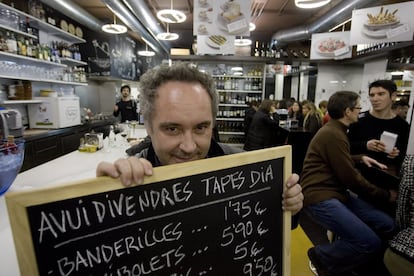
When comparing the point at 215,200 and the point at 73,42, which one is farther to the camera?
the point at 73,42

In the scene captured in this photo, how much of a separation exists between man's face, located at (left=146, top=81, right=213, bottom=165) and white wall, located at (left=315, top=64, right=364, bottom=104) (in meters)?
8.15

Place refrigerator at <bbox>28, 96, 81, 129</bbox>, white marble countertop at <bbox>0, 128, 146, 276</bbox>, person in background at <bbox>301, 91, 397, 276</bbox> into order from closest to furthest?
white marble countertop at <bbox>0, 128, 146, 276</bbox> < person in background at <bbox>301, 91, 397, 276</bbox> < refrigerator at <bbox>28, 96, 81, 129</bbox>

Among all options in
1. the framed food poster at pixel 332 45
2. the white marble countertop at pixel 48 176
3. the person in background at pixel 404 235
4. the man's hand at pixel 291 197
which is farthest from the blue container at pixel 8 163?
the framed food poster at pixel 332 45

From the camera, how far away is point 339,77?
26.3 ft

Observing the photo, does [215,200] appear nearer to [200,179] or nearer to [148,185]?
[200,179]

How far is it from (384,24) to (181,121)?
4.42 metres

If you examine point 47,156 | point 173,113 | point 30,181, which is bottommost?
point 47,156

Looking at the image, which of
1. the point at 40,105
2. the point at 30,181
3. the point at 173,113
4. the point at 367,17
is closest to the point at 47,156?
the point at 40,105

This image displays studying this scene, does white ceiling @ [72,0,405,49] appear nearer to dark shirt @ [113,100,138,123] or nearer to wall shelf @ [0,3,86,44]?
wall shelf @ [0,3,86,44]

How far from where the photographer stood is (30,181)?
157 centimetres

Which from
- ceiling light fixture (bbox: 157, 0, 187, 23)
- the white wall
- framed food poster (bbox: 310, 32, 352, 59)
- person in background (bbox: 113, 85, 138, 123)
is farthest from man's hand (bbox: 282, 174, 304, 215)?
the white wall

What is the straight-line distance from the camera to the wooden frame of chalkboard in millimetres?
596

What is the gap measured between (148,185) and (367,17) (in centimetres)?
479

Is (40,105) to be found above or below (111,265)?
above
